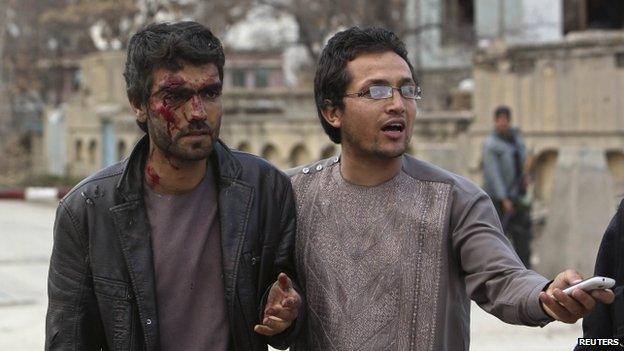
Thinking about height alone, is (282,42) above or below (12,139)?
above

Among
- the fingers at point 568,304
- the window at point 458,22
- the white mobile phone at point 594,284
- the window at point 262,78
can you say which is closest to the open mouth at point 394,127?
the fingers at point 568,304

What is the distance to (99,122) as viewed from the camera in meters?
26.0

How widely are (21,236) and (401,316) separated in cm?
1269

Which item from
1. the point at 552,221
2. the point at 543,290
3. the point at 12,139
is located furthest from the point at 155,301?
the point at 12,139

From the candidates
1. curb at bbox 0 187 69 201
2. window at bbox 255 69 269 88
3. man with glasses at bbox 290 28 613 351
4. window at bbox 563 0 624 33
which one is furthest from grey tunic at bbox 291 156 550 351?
window at bbox 255 69 269 88

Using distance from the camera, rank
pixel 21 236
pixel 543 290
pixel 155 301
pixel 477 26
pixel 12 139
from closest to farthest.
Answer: pixel 543 290 < pixel 155 301 < pixel 21 236 < pixel 477 26 < pixel 12 139

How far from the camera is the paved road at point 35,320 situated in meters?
9.12

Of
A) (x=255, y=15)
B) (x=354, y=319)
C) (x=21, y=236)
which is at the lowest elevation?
(x=21, y=236)

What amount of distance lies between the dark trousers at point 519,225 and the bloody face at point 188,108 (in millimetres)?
8019

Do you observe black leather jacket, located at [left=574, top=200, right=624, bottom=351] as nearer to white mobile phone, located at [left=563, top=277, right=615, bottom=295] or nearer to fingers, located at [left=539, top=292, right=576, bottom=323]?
fingers, located at [left=539, top=292, right=576, bottom=323]

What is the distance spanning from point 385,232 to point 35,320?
661 cm

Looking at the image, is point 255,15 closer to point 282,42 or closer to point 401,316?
point 282,42

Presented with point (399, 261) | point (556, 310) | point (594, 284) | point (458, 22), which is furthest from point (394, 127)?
point (458, 22)

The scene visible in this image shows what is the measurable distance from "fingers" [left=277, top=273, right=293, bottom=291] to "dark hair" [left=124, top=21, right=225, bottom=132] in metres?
0.67
